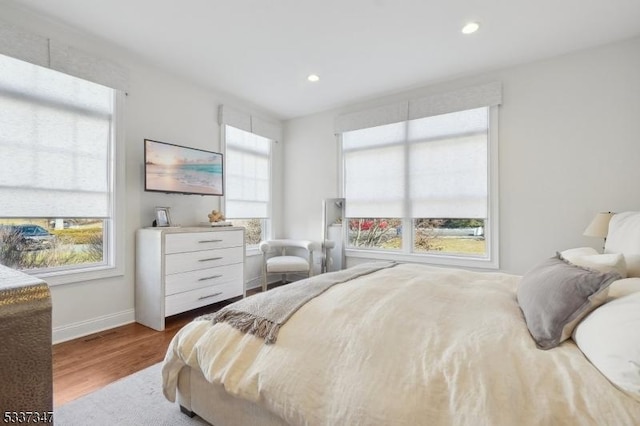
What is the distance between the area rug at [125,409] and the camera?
1525mm

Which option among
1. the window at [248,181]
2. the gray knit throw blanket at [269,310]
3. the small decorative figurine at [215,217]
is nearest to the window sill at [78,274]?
the small decorative figurine at [215,217]

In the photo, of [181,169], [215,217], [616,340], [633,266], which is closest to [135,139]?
[181,169]

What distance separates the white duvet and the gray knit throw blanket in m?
0.04

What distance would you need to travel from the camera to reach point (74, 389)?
1807 millimetres

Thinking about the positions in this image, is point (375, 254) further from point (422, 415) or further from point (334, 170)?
point (422, 415)

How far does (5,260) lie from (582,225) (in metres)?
4.93

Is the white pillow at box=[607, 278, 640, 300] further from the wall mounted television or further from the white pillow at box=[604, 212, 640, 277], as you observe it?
the wall mounted television

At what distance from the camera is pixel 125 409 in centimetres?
162

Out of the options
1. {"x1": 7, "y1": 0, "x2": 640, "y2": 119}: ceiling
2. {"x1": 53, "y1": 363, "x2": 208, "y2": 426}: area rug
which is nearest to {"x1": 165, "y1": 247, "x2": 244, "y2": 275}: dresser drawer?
{"x1": 53, "y1": 363, "x2": 208, "y2": 426}: area rug

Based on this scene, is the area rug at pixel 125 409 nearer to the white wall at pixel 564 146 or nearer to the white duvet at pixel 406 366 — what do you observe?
the white duvet at pixel 406 366

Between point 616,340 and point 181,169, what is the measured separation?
3.42m

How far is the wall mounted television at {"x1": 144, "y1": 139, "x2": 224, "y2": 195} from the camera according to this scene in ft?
9.61

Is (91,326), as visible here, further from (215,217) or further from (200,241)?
(215,217)

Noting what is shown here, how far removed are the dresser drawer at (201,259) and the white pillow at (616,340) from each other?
285cm
